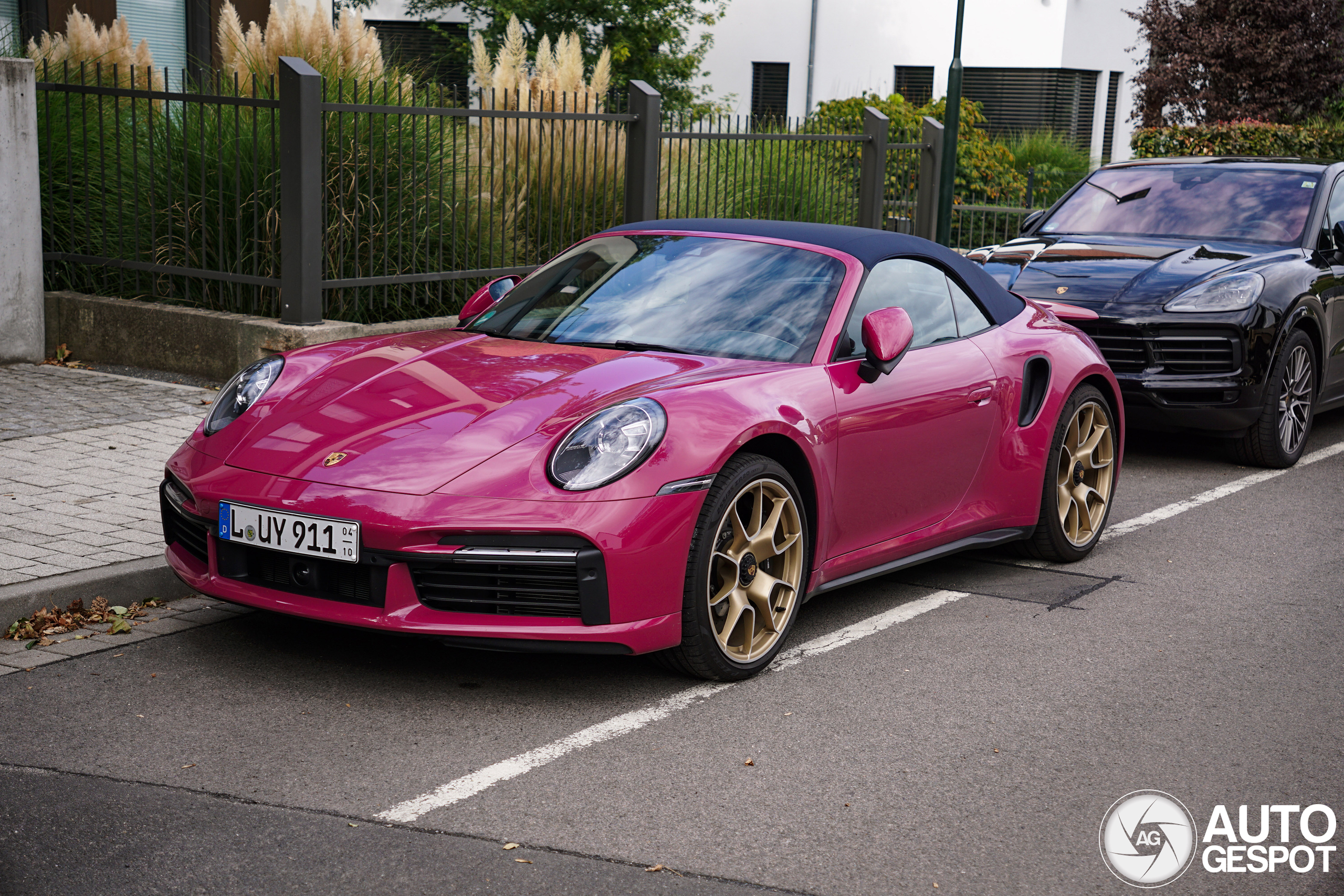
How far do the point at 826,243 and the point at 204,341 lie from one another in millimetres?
5145

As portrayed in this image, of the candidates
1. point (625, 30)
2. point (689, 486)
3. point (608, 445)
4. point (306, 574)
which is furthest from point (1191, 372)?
point (625, 30)

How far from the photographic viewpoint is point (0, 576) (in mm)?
4980

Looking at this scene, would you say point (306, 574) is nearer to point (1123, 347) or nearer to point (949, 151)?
point (1123, 347)

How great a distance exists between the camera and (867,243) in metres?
5.43

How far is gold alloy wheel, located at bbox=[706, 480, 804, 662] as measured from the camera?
4.48 meters

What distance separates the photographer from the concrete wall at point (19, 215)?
9109 millimetres

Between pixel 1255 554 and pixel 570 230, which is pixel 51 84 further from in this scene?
pixel 1255 554

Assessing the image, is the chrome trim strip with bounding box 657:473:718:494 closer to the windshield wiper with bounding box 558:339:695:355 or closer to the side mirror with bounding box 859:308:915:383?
the windshield wiper with bounding box 558:339:695:355

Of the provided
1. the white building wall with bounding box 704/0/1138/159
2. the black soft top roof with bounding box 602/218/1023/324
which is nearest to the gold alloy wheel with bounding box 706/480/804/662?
the black soft top roof with bounding box 602/218/1023/324

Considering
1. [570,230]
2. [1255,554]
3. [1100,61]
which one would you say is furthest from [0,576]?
[1100,61]

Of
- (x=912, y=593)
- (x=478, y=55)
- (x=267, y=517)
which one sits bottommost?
(x=912, y=593)

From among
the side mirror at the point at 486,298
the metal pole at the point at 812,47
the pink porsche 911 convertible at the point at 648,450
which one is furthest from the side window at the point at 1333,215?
the metal pole at the point at 812,47

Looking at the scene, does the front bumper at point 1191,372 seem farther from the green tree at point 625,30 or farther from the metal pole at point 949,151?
the green tree at point 625,30

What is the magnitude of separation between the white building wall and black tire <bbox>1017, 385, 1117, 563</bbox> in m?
21.7
